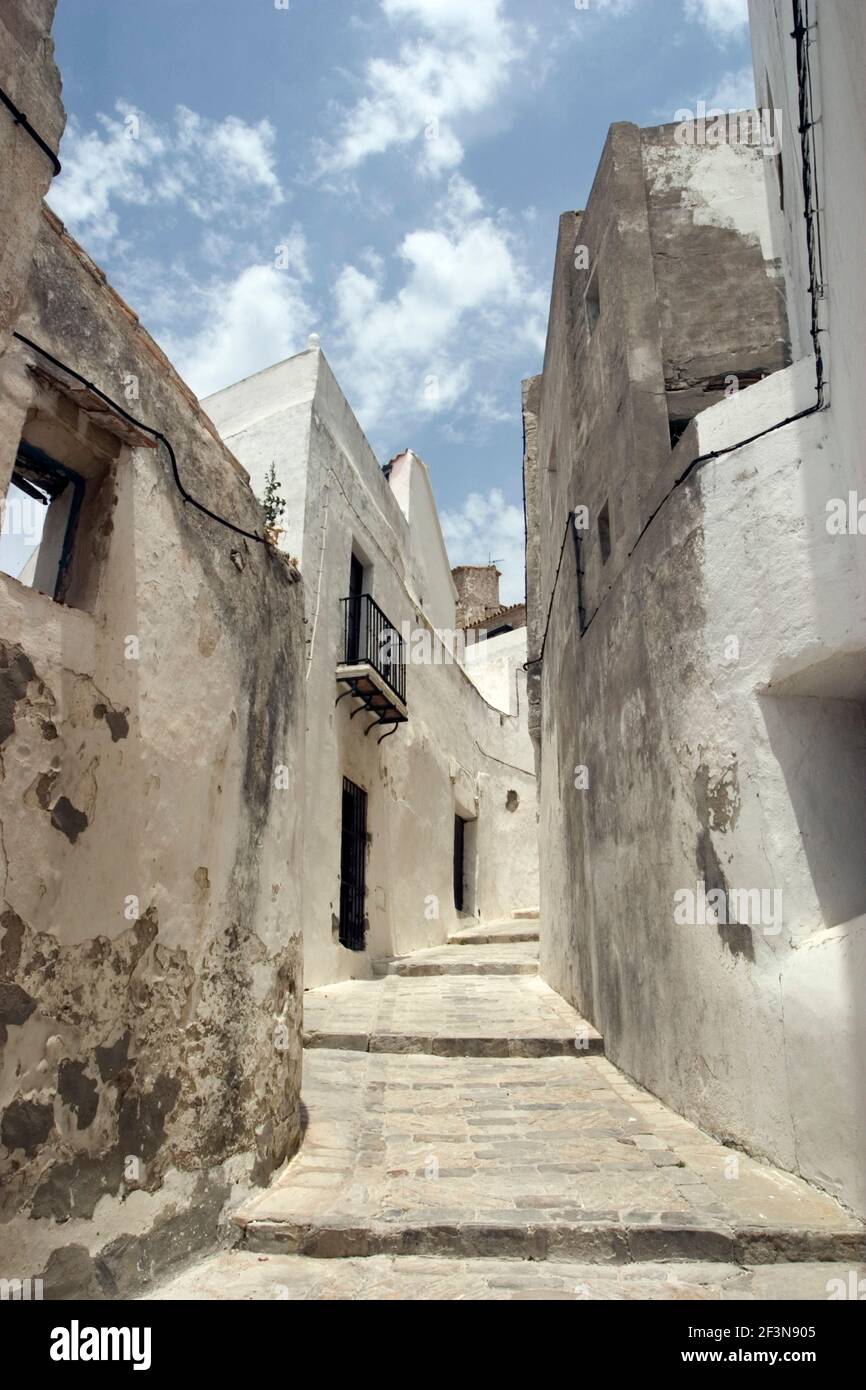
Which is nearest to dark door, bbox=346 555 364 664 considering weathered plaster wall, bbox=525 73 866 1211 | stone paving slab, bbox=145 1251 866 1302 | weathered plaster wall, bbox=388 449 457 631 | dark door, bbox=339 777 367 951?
dark door, bbox=339 777 367 951

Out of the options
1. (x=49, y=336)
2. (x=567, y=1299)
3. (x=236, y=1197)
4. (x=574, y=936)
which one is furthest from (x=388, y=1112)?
(x=49, y=336)

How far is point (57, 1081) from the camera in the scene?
2.49 meters

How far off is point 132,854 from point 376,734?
27.2 ft

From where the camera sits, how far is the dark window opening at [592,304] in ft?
24.2

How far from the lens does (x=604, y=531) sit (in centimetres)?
673

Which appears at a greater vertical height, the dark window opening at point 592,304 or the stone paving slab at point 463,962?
the dark window opening at point 592,304

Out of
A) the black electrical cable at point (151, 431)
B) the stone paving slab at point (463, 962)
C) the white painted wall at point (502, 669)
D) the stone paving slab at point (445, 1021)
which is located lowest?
the stone paving slab at point (445, 1021)

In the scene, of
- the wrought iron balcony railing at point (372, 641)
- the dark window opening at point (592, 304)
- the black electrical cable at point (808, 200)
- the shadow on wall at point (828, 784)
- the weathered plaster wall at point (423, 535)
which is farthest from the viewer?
the weathered plaster wall at point (423, 535)

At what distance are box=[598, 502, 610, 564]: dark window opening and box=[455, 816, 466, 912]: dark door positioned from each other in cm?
1068

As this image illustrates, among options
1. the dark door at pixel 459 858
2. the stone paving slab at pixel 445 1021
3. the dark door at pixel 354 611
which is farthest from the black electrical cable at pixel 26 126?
the dark door at pixel 459 858

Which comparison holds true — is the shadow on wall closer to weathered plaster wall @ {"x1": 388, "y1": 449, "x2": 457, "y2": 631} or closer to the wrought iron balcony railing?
the wrought iron balcony railing

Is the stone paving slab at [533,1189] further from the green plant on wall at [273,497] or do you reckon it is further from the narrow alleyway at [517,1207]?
the green plant on wall at [273,497]

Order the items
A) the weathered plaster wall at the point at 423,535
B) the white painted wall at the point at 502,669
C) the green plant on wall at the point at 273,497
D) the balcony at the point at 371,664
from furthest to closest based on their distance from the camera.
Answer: the white painted wall at the point at 502,669 < the weathered plaster wall at the point at 423,535 < the balcony at the point at 371,664 < the green plant on wall at the point at 273,497

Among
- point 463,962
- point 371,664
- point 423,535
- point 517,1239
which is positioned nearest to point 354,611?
point 371,664
